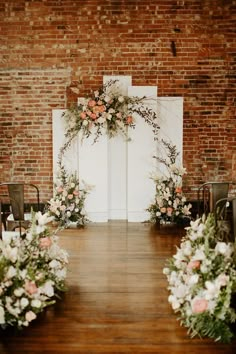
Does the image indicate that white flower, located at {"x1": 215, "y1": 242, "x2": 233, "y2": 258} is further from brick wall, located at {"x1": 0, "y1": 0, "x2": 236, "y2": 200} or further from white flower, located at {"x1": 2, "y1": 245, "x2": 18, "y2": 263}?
brick wall, located at {"x1": 0, "y1": 0, "x2": 236, "y2": 200}

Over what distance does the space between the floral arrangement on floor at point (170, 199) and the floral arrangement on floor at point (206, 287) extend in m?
3.59

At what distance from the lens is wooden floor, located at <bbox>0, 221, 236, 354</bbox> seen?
3.71 metres

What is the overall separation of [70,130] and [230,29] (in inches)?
110

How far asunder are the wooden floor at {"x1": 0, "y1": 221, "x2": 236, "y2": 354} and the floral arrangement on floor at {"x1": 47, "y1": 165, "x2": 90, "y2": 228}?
3.90ft

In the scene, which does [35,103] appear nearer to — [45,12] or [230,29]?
[45,12]

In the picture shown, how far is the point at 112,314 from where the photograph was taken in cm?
427

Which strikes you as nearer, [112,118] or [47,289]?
[47,289]

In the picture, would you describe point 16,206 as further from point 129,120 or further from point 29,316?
point 29,316

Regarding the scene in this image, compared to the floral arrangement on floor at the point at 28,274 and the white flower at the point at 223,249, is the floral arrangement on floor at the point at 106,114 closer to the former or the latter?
the floral arrangement on floor at the point at 28,274

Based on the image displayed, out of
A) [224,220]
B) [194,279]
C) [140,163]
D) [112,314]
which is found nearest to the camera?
[194,279]

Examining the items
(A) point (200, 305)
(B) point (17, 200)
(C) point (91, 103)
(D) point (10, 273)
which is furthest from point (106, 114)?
(A) point (200, 305)

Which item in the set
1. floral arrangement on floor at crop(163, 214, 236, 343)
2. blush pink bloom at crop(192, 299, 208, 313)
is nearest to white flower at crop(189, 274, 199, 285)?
floral arrangement on floor at crop(163, 214, 236, 343)

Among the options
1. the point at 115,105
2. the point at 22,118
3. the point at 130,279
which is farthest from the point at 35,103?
the point at 130,279

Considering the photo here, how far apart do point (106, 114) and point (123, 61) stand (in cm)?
94
